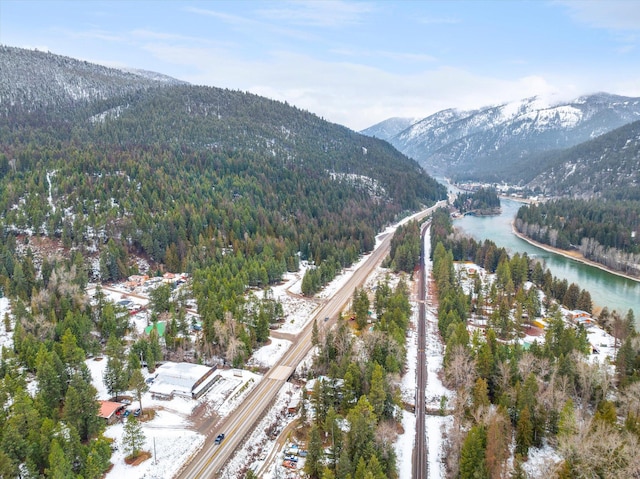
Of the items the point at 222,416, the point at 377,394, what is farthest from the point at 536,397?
the point at 222,416

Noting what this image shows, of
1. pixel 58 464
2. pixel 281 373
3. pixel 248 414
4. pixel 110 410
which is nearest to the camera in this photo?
pixel 58 464

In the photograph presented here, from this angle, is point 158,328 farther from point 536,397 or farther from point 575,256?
point 575,256

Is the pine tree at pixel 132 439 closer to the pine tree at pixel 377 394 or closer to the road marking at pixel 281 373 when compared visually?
the road marking at pixel 281 373

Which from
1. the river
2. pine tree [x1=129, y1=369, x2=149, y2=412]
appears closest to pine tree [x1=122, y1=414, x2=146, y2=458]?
pine tree [x1=129, y1=369, x2=149, y2=412]

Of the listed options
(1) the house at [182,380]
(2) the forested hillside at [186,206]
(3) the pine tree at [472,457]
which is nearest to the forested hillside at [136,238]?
(2) the forested hillside at [186,206]

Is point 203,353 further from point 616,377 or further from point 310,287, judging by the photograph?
point 616,377

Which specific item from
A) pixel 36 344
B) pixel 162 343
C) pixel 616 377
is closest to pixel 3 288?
pixel 36 344
